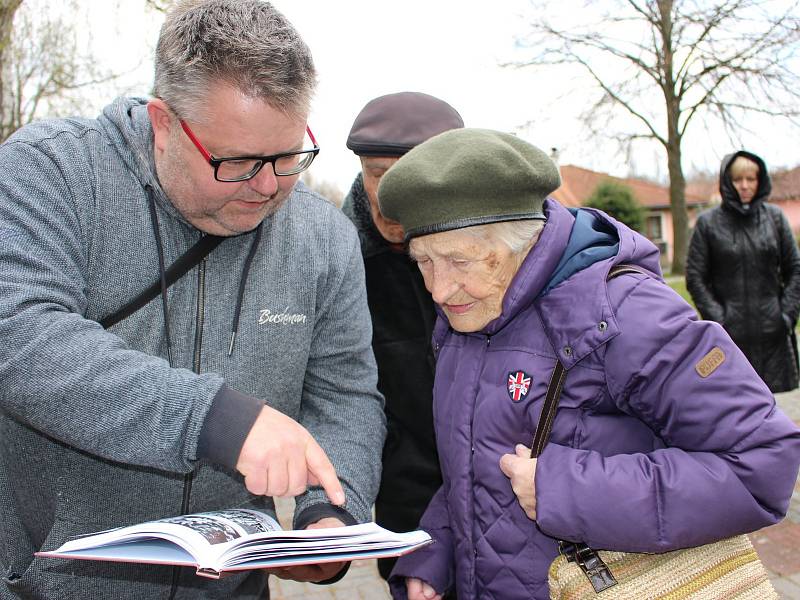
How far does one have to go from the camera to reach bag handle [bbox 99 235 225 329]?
5.65ft

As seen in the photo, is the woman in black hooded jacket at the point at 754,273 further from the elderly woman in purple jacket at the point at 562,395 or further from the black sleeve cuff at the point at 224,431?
the black sleeve cuff at the point at 224,431

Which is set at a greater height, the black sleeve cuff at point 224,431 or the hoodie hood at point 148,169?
the hoodie hood at point 148,169

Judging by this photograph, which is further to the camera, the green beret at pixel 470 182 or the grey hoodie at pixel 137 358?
the green beret at pixel 470 182

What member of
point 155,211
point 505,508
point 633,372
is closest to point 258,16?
point 155,211

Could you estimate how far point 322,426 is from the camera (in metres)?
2.07

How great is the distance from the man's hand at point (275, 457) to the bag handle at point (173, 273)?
499mm

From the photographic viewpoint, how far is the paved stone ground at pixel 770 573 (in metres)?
4.04

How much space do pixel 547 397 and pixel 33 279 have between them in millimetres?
1127

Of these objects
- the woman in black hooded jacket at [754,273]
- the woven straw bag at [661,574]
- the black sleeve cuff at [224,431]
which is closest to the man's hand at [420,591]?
the woven straw bag at [661,574]

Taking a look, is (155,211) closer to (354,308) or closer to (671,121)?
(354,308)

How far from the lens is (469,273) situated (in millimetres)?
1849

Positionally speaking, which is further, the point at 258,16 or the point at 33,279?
Result: the point at 258,16

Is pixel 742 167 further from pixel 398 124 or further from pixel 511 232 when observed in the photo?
pixel 511 232

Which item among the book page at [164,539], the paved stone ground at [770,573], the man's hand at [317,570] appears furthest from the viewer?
the paved stone ground at [770,573]
